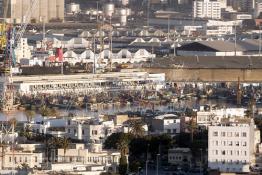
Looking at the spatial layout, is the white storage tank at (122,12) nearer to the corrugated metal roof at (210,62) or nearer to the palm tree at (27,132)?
the corrugated metal roof at (210,62)

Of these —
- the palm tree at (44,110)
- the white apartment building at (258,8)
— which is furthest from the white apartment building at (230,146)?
the white apartment building at (258,8)

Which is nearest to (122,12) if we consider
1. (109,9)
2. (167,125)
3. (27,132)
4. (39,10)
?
(109,9)

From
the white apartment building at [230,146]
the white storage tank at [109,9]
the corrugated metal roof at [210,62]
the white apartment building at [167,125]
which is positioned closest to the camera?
the white apartment building at [230,146]

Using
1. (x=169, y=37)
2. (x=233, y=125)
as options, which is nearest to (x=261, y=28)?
(x=169, y=37)

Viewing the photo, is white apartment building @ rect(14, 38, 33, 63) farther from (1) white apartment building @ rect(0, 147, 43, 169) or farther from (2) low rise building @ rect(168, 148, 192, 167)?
(1) white apartment building @ rect(0, 147, 43, 169)

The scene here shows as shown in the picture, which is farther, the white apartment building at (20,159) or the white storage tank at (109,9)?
the white storage tank at (109,9)

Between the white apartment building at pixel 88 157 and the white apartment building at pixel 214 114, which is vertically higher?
the white apartment building at pixel 88 157
